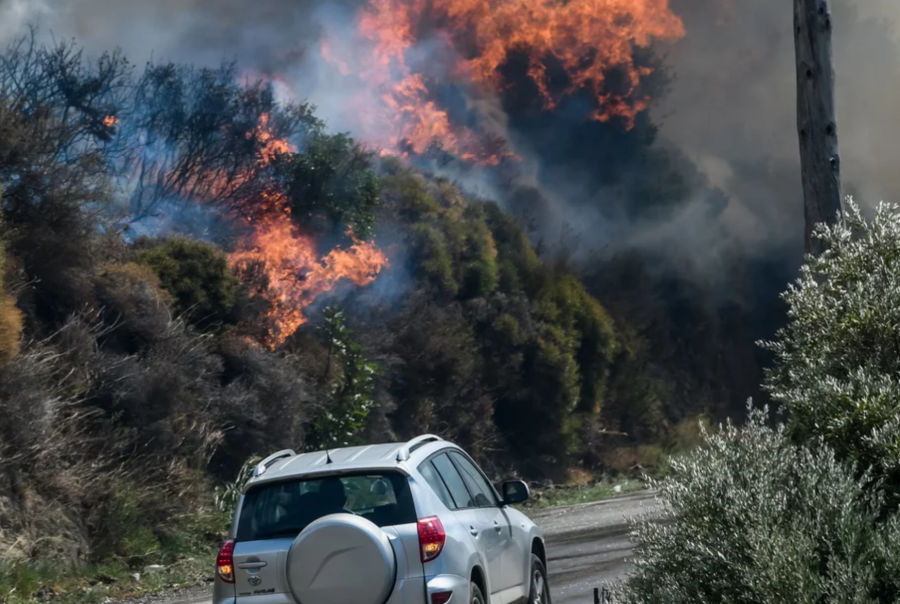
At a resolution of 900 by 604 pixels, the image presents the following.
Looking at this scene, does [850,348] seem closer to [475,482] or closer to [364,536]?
[364,536]

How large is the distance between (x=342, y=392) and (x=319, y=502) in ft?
59.2

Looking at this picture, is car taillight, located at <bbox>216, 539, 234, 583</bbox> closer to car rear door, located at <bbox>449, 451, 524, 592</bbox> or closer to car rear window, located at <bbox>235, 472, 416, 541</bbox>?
car rear window, located at <bbox>235, 472, 416, 541</bbox>

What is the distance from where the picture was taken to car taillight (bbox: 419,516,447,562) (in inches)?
311

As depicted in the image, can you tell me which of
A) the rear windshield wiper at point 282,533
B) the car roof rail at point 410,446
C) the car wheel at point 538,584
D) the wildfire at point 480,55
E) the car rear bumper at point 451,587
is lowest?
the car wheel at point 538,584

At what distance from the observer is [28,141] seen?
70.5 ft

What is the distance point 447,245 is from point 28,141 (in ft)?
48.2

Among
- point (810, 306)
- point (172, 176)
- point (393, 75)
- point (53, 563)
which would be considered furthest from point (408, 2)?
point (810, 306)

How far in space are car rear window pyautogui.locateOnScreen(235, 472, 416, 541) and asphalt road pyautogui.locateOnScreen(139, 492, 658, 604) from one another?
5.76ft

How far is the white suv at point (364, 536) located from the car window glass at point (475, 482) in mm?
199

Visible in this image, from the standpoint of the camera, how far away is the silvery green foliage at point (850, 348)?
6793 mm

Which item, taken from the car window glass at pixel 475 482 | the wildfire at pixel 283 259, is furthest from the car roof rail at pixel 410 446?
the wildfire at pixel 283 259

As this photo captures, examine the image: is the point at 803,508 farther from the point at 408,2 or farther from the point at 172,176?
the point at 408,2

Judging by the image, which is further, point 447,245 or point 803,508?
point 447,245

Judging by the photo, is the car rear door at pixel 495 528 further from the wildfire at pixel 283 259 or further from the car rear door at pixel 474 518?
the wildfire at pixel 283 259
